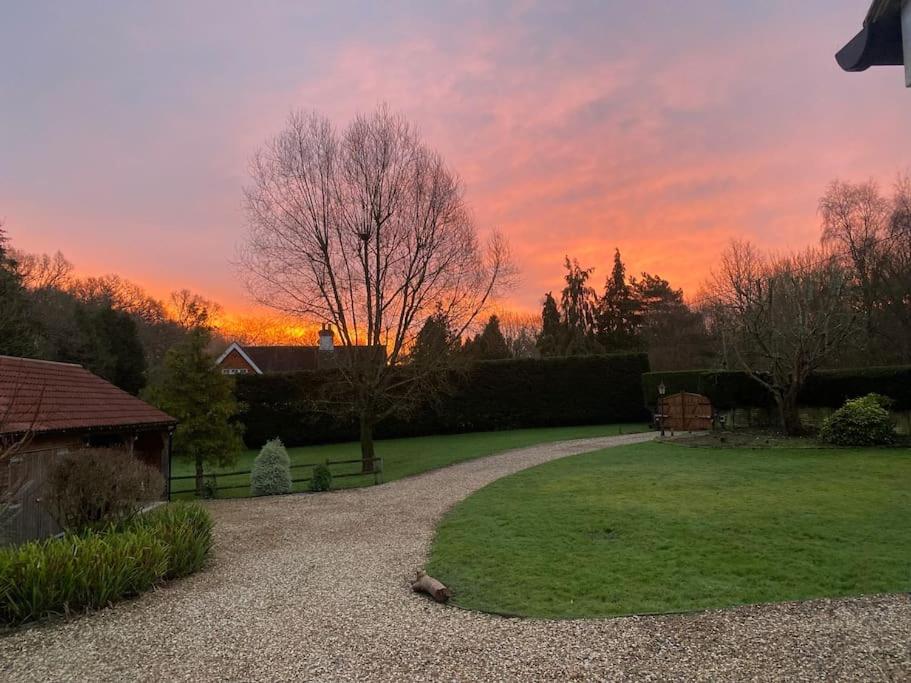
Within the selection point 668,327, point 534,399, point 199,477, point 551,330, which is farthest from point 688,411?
point 551,330

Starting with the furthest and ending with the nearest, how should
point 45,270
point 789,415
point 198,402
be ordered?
point 45,270 → point 789,415 → point 198,402

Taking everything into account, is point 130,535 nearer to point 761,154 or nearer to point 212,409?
point 212,409

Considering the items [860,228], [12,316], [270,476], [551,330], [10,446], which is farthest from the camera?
[551,330]

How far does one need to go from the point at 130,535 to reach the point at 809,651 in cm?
722

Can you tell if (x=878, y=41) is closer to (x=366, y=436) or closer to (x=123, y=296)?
(x=366, y=436)

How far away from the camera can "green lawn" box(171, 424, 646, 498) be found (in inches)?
674

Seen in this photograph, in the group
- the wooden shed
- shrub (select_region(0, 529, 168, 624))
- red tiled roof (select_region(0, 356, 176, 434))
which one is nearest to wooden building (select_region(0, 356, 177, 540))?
red tiled roof (select_region(0, 356, 176, 434))

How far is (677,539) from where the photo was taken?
7414 millimetres

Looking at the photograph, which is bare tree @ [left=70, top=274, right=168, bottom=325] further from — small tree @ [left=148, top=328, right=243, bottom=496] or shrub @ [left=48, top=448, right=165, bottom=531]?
shrub @ [left=48, top=448, right=165, bottom=531]

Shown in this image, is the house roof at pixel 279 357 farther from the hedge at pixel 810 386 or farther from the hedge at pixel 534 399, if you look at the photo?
the hedge at pixel 810 386

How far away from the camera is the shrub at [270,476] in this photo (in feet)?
46.8

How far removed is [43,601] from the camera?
5633mm

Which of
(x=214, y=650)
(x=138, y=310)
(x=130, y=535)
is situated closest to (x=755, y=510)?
(x=214, y=650)

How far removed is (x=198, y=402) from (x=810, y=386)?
67.5 ft
